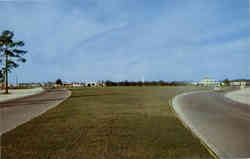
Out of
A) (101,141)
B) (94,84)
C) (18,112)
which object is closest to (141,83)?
(94,84)

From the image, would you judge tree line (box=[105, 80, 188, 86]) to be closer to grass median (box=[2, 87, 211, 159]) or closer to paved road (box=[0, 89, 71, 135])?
paved road (box=[0, 89, 71, 135])

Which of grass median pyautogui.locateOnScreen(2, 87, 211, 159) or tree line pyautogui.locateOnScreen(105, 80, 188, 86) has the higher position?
tree line pyautogui.locateOnScreen(105, 80, 188, 86)

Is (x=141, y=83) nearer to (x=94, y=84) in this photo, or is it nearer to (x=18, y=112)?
(x=94, y=84)

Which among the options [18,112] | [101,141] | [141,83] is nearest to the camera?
[101,141]

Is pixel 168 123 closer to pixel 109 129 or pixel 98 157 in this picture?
pixel 109 129

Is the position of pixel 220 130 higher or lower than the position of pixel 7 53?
lower

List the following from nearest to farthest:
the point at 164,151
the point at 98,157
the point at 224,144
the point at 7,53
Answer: the point at 98,157, the point at 164,151, the point at 224,144, the point at 7,53

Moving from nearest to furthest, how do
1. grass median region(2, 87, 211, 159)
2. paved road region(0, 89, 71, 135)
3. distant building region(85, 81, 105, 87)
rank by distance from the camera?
grass median region(2, 87, 211, 159) → paved road region(0, 89, 71, 135) → distant building region(85, 81, 105, 87)

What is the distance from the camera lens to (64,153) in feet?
14.1

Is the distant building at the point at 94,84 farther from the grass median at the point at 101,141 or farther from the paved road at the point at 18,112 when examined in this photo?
the grass median at the point at 101,141

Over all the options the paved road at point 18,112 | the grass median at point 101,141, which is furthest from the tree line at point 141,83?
the grass median at point 101,141

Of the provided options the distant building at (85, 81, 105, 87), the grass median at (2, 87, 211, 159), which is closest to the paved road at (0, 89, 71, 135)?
the grass median at (2, 87, 211, 159)

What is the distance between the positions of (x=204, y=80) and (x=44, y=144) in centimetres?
8369

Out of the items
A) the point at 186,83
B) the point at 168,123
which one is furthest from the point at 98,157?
the point at 186,83
